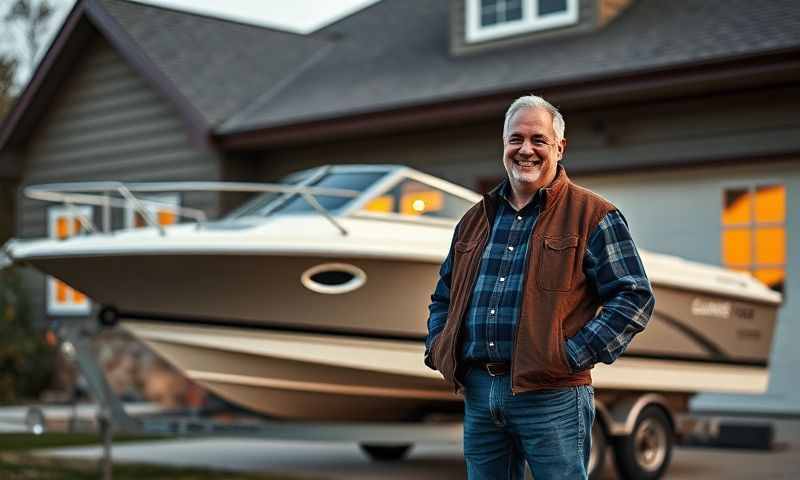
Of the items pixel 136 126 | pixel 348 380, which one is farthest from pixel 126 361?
pixel 136 126

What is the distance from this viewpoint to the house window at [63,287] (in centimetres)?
1770

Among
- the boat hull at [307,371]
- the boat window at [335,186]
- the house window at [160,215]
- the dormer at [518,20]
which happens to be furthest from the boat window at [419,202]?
the house window at [160,215]

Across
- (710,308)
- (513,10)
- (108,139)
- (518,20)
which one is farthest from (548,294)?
(108,139)

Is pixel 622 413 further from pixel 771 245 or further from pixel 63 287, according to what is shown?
pixel 63 287

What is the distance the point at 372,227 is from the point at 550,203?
4.16 m

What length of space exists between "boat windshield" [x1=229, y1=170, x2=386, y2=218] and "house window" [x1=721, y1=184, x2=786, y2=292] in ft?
14.5

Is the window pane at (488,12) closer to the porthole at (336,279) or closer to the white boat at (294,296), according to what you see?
the white boat at (294,296)

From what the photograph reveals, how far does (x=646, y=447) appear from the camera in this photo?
29.7ft

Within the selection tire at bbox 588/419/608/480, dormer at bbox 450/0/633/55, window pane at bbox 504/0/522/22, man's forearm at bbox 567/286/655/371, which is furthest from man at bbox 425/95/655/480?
window pane at bbox 504/0/522/22

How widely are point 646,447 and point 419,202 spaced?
2.23 meters

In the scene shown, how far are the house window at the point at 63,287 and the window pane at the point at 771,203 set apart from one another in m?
9.09

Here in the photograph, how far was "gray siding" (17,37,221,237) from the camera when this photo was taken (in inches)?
655

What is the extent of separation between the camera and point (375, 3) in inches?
768

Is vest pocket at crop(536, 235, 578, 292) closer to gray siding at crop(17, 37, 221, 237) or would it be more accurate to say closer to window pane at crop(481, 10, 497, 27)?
window pane at crop(481, 10, 497, 27)
